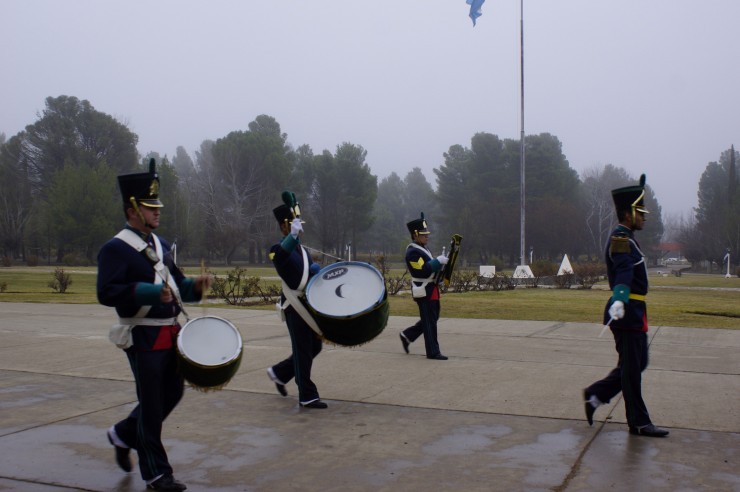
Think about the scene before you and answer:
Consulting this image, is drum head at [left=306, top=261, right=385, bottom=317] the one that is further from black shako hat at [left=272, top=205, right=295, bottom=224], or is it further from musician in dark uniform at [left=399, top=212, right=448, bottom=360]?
musician in dark uniform at [left=399, top=212, right=448, bottom=360]

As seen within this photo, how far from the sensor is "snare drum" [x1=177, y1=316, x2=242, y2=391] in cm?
478

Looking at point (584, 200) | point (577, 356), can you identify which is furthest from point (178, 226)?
point (577, 356)

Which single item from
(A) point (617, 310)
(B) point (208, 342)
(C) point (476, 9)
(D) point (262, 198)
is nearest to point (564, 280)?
(C) point (476, 9)

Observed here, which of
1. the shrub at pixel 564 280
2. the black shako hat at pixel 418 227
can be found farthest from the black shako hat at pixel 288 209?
the shrub at pixel 564 280

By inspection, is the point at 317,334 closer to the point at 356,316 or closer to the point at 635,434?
the point at 356,316

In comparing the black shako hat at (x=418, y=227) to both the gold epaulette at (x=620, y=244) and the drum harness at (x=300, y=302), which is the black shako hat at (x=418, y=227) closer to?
the drum harness at (x=300, y=302)

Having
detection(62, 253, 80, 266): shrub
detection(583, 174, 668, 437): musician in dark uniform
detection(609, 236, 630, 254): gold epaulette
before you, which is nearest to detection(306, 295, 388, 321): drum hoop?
detection(583, 174, 668, 437): musician in dark uniform

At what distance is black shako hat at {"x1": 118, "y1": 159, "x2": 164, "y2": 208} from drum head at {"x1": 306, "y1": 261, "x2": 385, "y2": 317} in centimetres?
215

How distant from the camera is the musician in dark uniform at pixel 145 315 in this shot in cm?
460

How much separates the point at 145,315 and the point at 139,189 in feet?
2.59

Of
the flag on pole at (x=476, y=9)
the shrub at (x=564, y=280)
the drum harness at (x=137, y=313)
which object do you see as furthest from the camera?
the flag on pole at (x=476, y=9)

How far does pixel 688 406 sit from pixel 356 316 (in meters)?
3.09

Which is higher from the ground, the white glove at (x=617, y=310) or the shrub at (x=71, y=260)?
the shrub at (x=71, y=260)

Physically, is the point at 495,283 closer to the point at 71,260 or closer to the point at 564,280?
the point at 564,280
